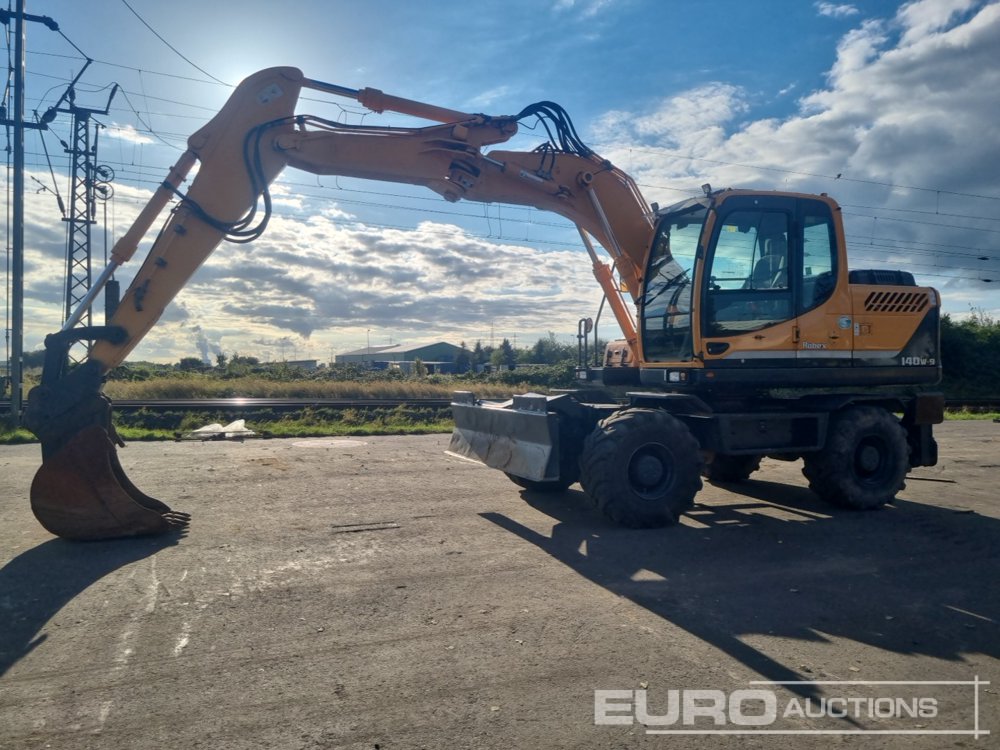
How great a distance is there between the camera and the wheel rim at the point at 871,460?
8625mm

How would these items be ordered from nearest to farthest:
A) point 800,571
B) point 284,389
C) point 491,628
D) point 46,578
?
point 491,628 → point 46,578 → point 800,571 → point 284,389

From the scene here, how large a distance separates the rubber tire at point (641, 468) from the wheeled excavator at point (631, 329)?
2 centimetres

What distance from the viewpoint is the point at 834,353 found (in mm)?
8273

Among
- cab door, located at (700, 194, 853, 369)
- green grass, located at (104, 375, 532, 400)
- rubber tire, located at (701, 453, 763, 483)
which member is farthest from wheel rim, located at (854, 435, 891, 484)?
green grass, located at (104, 375, 532, 400)

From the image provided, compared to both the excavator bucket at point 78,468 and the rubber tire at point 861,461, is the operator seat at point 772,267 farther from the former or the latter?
the excavator bucket at point 78,468

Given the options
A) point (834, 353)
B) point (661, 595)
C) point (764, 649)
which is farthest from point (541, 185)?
point (764, 649)

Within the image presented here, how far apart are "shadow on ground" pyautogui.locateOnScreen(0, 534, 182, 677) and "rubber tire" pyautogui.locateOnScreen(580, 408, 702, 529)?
4.10 m

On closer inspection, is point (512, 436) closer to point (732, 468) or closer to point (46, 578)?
point (732, 468)

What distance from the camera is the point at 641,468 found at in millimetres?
7379

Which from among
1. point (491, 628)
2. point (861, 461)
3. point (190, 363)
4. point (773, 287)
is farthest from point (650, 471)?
point (190, 363)

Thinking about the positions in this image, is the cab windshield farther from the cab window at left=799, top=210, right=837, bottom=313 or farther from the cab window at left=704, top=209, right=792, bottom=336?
the cab window at left=799, top=210, right=837, bottom=313

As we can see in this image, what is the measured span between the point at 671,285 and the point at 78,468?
6412mm

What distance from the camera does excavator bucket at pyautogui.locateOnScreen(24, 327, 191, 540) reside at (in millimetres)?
6496

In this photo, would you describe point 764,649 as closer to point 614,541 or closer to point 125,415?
point 614,541
